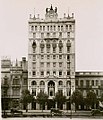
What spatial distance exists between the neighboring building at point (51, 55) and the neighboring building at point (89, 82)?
0.05m

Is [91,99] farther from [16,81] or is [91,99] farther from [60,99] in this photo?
[16,81]

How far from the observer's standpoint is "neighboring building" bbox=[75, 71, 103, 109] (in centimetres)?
346

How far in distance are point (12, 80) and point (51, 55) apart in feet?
1.18

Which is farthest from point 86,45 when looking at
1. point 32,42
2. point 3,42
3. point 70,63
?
point 3,42

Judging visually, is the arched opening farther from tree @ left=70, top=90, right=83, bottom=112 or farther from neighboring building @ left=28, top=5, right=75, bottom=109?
tree @ left=70, top=90, right=83, bottom=112

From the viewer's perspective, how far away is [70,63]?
11.6ft

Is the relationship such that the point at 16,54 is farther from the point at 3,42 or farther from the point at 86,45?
the point at 86,45

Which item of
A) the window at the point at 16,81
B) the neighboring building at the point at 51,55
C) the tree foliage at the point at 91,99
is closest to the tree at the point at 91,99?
the tree foliage at the point at 91,99

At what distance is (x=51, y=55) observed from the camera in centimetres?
354

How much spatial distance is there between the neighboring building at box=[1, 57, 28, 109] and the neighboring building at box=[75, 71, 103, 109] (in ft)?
1.34

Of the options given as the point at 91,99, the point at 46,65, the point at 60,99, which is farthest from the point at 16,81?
the point at 91,99

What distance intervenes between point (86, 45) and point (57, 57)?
24cm

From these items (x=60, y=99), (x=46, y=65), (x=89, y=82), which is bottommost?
(x=60, y=99)

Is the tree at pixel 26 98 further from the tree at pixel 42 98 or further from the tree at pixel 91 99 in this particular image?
the tree at pixel 91 99
